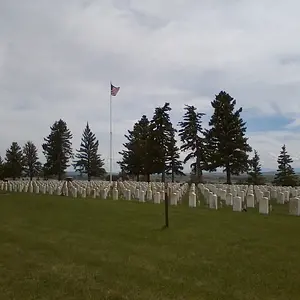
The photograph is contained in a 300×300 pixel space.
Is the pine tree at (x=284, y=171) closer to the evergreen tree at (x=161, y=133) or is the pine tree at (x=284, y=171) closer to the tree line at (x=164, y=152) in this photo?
the tree line at (x=164, y=152)

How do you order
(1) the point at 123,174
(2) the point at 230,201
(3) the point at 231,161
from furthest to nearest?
(1) the point at 123,174, (3) the point at 231,161, (2) the point at 230,201

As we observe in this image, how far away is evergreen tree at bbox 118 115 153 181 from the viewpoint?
5244cm

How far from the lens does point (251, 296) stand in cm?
462

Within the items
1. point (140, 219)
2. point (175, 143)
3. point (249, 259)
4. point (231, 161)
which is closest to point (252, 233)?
point (249, 259)

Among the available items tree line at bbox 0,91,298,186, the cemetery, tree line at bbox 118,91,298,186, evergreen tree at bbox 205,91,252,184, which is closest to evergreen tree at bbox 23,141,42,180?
tree line at bbox 0,91,298,186

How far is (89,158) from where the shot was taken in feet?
219

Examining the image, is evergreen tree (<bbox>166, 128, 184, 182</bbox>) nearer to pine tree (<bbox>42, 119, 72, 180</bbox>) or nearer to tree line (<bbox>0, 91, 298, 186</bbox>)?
tree line (<bbox>0, 91, 298, 186</bbox>)

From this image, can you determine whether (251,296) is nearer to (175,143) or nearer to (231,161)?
(231,161)

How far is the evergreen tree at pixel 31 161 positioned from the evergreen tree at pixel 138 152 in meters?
20.9

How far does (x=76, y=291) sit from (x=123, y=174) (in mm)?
57283

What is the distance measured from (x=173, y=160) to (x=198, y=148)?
509 cm

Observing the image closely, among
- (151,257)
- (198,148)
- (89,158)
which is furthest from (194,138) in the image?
(151,257)

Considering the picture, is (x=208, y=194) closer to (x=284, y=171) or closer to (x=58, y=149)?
(x=284, y=171)

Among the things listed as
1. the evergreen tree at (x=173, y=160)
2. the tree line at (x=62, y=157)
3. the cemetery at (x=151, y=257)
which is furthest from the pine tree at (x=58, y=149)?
the cemetery at (x=151, y=257)
